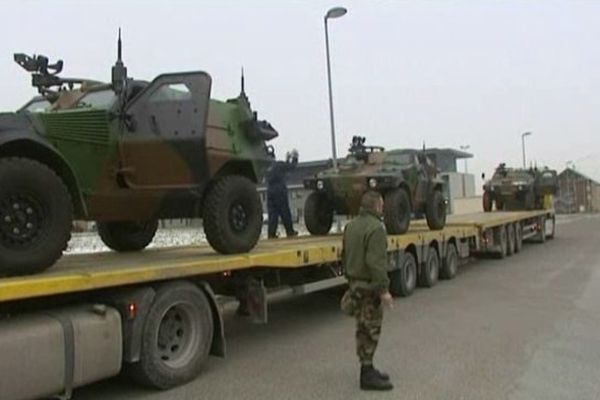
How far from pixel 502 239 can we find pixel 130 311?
1519 cm

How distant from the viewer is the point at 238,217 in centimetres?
860

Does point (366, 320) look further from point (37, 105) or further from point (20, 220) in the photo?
point (37, 105)

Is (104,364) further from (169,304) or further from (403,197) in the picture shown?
(403,197)

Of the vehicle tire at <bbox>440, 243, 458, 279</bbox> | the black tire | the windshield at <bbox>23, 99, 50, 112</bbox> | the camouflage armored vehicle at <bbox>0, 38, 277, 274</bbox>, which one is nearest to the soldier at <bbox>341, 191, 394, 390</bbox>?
the black tire

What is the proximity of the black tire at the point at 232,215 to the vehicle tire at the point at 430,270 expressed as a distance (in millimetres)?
5869

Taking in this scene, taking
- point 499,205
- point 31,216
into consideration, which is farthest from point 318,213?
point 499,205

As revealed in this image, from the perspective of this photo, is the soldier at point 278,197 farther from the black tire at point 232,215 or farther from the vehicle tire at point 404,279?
the black tire at point 232,215

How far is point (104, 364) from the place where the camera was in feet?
20.0

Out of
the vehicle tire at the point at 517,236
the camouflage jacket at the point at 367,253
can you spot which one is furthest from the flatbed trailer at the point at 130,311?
the vehicle tire at the point at 517,236

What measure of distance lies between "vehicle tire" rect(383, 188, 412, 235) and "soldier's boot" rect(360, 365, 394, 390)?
22.0 feet

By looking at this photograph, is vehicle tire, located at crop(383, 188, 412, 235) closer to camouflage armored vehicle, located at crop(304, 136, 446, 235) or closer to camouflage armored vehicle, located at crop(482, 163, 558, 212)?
camouflage armored vehicle, located at crop(304, 136, 446, 235)

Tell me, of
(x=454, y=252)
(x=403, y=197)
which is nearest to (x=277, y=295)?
(x=403, y=197)

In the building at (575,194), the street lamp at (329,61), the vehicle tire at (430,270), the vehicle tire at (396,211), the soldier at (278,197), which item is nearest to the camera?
the vehicle tire at (396,211)

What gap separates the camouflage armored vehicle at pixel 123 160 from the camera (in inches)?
243
